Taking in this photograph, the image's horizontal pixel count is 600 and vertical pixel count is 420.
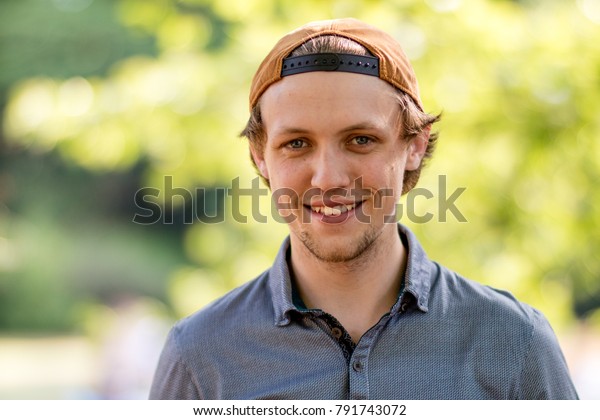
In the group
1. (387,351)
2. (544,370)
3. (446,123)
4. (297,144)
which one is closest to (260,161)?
(297,144)

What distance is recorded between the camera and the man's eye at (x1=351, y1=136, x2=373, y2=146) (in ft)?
5.90

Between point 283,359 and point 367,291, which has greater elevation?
point 367,291

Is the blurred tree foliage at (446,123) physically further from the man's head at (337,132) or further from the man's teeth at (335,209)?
the man's teeth at (335,209)

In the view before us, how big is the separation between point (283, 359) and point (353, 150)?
0.52m

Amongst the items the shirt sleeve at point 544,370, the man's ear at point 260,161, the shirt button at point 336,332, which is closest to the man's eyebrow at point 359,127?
the man's ear at point 260,161

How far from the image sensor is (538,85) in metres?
3.15

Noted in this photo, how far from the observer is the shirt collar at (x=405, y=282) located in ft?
6.11

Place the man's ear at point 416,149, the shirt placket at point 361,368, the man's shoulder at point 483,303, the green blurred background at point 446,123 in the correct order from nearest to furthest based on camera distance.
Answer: the shirt placket at point 361,368 < the man's shoulder at point 483,303 < the man's ear at point 416,149 < the green blurred background at point 446,123

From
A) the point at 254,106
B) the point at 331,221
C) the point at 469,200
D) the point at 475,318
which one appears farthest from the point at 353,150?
the point at 469,200

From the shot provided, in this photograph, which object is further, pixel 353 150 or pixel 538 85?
pixel 538 85

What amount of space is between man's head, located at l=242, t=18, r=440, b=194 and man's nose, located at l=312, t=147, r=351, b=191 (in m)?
0.20
